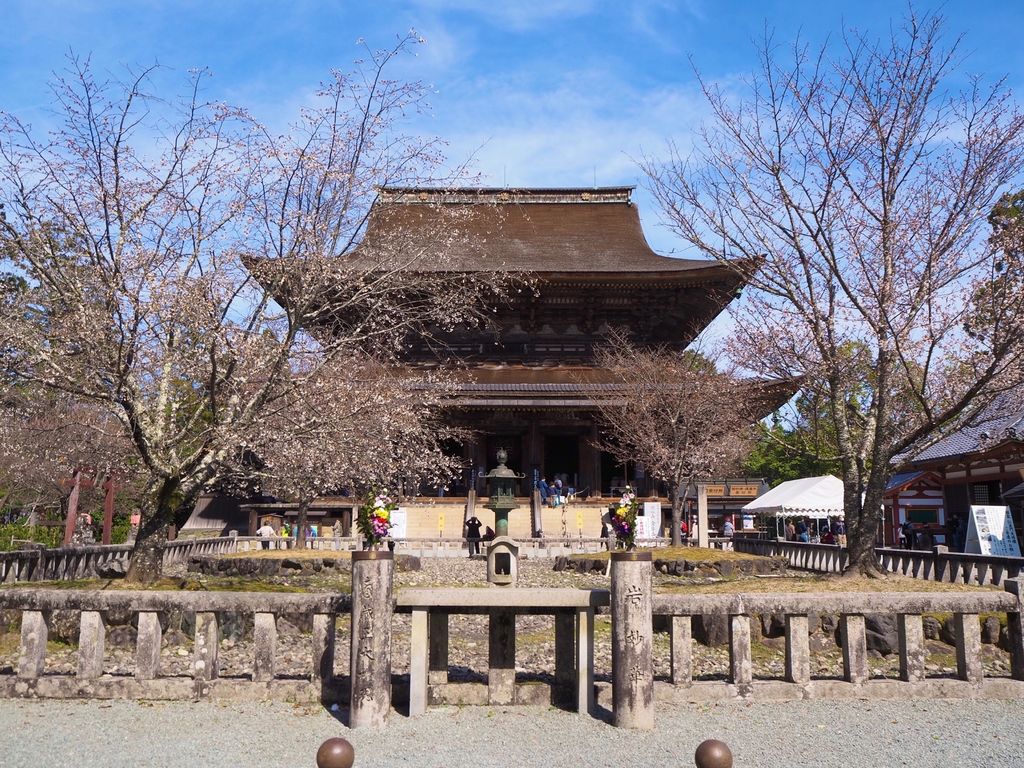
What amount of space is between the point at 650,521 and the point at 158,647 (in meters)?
16.2

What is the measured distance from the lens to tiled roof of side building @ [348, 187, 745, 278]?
77.4ft

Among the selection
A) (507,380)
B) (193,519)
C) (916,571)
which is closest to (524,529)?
(507,380)

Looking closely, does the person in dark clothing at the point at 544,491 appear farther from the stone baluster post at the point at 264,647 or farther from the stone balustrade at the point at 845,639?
the stone baluster post at the point at 264,647

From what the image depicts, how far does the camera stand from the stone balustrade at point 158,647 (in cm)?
625

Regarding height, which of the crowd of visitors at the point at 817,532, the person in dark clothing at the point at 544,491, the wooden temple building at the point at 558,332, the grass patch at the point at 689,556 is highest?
the wooden temple building at the point at 558,332

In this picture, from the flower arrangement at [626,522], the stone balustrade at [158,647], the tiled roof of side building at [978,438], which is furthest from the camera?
the tiled roof of side building at [978,438]

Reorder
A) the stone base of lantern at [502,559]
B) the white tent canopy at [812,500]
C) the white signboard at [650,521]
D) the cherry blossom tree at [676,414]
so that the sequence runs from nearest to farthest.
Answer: the stone base of lantern at [502,559], the cherry blossom tree at [676,414], the white signboard at [650,521], the white tent canopy at [812,500]

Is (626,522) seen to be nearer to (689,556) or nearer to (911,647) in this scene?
(911,647)

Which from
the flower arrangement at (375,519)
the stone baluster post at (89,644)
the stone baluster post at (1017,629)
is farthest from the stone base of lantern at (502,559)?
the stone baluster post at (1017,629)

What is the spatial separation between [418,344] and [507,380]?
11.3 feet

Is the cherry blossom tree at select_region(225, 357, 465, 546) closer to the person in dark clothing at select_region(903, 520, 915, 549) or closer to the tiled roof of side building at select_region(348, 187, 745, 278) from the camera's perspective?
the tiled roof of side building at select_region(348, 187, 745, 278)

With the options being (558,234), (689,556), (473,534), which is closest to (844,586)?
(689,556)

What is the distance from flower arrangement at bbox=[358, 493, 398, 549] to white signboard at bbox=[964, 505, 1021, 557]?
466 inches

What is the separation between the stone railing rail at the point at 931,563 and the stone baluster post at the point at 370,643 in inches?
292
